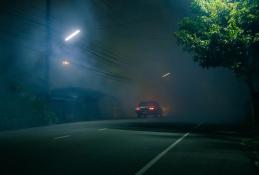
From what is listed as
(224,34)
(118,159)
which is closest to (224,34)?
(224,34)

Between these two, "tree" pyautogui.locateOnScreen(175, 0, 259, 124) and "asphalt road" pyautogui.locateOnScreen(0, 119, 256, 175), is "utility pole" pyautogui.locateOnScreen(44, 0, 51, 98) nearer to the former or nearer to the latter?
"tree" pyautogui.locateOnScreen(175, 0, 259, 124)

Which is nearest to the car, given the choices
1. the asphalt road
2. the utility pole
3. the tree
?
the utility pole

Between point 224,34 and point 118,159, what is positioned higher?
point 224,34

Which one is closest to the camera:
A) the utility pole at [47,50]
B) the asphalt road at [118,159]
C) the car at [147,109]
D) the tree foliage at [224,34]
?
the asphalt road at [118,159]

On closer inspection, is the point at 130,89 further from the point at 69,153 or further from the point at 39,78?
the point at 69,153

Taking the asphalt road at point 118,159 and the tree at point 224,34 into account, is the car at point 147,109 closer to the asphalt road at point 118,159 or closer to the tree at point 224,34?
the tree at point 224,34

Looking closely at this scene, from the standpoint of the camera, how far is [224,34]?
2075 cm

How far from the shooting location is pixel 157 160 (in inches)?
425

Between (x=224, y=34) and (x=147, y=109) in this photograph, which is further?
(x=147, y=109)

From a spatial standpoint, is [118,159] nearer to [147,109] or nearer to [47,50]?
[47,50]

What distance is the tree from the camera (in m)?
19.5

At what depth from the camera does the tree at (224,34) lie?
19531mm

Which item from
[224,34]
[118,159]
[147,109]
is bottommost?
[118,159]

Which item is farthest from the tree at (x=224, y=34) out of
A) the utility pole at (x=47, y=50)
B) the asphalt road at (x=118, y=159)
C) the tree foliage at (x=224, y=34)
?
the utility pole at (x=47, y=50)
